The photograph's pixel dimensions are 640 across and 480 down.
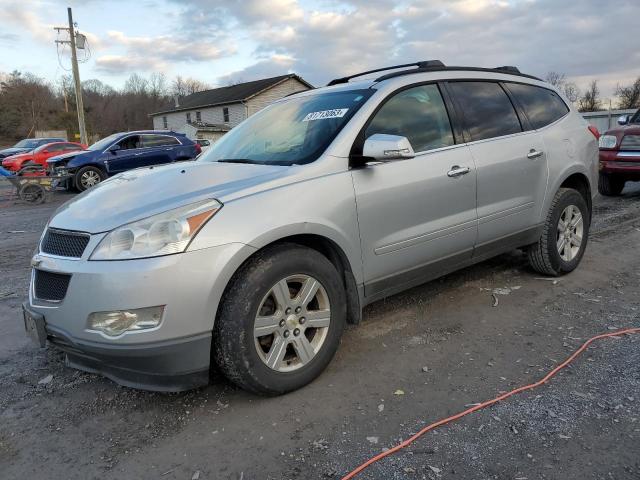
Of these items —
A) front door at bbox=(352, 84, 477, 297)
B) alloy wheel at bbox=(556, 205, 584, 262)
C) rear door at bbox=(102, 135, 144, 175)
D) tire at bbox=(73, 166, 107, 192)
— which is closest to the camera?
front door at bbox=(352, 84, 477, 297)

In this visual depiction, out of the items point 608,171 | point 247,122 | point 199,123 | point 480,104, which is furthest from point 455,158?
point 199,123

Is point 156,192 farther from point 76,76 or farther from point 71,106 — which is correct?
point 71,106

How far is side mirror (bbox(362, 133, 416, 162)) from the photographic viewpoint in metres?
3.04

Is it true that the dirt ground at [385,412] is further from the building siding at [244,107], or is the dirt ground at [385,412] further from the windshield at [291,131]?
the building siding at [244,107]

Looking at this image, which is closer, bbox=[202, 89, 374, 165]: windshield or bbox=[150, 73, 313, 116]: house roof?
bbox=[202, 89, 374, 165]: windshield

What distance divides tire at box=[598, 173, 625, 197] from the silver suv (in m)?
6.37

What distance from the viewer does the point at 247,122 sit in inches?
171

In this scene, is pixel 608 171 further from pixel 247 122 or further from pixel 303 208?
pixel 303 208

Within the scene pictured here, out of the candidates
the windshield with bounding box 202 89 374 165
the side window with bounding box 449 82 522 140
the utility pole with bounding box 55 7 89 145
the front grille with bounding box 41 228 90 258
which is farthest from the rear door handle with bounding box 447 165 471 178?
the utility pole with bounding box 55 7 89 145

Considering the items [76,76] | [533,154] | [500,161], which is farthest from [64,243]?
[76,76]

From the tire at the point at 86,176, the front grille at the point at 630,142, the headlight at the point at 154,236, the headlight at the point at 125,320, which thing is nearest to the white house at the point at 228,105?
the tire at the point at 86,176

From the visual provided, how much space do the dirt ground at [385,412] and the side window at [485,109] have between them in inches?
56.9

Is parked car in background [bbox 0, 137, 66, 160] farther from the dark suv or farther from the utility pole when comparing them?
the dark suv

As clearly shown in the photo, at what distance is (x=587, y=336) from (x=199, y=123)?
150 ft
